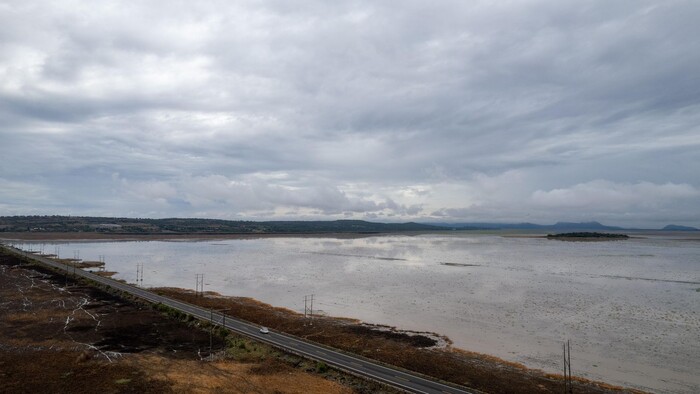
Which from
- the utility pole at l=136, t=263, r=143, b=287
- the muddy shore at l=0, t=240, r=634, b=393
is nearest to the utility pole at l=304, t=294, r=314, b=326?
the muddy shore at l=0, t=240, r=634, b=393

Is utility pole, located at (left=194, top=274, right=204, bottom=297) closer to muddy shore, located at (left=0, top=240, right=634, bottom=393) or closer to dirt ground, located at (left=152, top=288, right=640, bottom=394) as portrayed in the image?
dirt ground, located at (left=152, top=288, right=640, bottom=394)

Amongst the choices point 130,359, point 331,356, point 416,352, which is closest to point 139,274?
point 130,359

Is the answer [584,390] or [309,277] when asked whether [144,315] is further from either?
[584,390]

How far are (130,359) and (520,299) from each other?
57801 mm

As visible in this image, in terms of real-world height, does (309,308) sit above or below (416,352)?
below

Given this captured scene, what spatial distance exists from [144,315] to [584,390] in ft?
177

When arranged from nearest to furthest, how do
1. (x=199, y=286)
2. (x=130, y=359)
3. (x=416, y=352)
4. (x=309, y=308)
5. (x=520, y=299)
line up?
(x=130, y=359) < (x=416, y=352) < (x=309, y=308) < (x=520, y=299) < (x=199, y=286)

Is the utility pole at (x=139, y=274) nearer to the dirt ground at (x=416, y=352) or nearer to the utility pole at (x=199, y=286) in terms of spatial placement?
the utility pole at (x=199, y=286)

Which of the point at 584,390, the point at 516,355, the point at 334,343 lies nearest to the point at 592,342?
the point at 516,355

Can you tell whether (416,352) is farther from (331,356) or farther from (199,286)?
(199,286)

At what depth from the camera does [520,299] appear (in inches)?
2717

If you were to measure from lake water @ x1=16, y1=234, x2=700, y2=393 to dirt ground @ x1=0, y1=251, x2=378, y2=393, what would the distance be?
744 inches

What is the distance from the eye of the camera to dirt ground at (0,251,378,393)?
112 ft

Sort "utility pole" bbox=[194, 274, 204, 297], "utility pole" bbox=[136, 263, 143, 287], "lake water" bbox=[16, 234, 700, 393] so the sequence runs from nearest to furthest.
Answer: "lake water" bbox=[16, 234, 700, 393] < "utility pole" bbox=[194, 274, 204, 297] < "utility pole" bbox=[136, 263, 143, 287]
